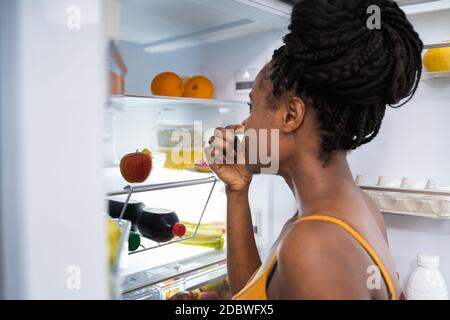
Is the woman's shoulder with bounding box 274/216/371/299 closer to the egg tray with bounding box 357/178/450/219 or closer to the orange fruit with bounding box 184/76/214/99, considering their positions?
the egg tray with bounding box 357/178/450/219

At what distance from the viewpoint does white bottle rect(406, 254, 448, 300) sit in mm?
1064

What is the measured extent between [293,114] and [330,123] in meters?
0.07

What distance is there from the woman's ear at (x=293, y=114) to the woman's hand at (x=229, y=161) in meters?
0.32

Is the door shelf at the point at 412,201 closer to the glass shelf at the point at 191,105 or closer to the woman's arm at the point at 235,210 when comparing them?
the woman's arm at the point at 235,210

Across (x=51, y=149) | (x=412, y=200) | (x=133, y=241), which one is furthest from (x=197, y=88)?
(x=51, y=149)

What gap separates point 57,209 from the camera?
38 cm

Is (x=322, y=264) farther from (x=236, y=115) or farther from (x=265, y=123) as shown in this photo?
(x=236, y=115)

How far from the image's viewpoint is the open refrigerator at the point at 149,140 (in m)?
0.37

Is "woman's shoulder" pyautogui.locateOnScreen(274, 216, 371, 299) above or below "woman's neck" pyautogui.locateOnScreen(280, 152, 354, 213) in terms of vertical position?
below

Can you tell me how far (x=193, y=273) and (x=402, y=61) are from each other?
35.1 inches

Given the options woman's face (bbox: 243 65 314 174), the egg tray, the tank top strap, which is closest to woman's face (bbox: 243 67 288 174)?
woman's face (bbox: 243 65 314 174)

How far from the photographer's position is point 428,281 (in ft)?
3.53

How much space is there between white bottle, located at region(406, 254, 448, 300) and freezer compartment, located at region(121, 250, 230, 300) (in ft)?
1.92

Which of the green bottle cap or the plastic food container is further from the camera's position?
the plastic food container
